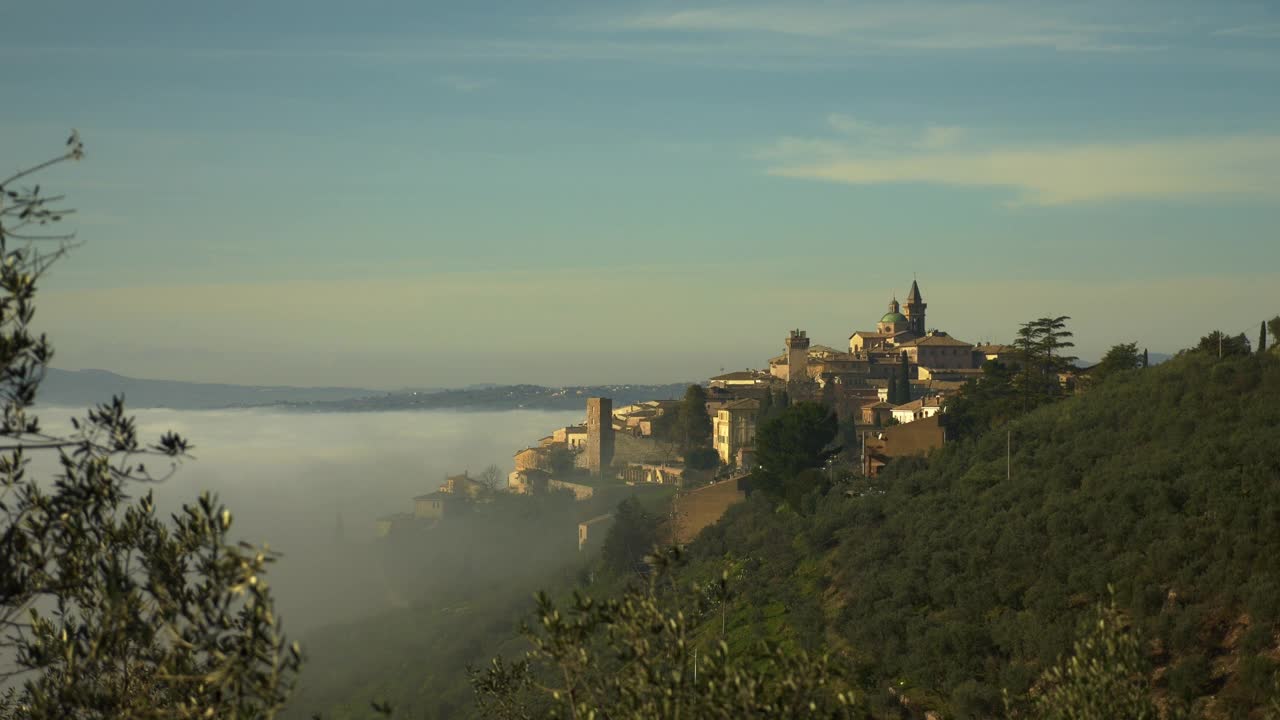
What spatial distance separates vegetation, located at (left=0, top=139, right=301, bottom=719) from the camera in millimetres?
8438

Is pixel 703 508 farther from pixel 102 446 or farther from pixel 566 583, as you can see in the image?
pixel 102 446

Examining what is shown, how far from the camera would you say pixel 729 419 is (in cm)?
8538

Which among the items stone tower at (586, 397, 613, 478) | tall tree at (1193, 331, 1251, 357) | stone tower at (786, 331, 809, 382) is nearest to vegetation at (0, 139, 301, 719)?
tall tree at (1193, 331, 1251, 357)

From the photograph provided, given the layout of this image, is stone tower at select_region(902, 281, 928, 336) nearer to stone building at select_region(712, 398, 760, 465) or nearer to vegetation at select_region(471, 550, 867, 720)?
stone building at select_region(712, 398, 760, 465)

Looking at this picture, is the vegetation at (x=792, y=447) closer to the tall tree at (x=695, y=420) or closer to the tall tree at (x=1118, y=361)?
the tall tree at (x=1118, y=361)

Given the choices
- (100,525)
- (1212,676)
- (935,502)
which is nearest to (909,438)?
(935,502)

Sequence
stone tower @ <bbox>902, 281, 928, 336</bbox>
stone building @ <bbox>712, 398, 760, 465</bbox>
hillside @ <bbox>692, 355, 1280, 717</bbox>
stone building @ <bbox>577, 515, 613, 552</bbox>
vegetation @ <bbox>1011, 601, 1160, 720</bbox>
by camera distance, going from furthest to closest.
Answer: stone tower @ <bbox>902, 281, 928, 336</bbox>, stone building @ <bbox>712, 398, 760, 465</bbox>, stone building @ <bbox>577, 515, 613, 552</bbox>, hillside @ <bbox>692, 355, 1280, 717</bbox>, vegetation @ <bbox>1011, 601, 1160, 720</bbox>

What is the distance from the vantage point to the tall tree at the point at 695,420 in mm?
93875

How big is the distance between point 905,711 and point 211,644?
21188 millimetres

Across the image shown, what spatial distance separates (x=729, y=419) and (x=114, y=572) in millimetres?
77278

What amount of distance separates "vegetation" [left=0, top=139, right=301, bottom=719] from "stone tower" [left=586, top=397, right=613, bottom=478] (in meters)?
93.9

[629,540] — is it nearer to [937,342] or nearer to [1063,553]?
[1063,553]

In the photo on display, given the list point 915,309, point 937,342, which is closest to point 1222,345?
point 937,342

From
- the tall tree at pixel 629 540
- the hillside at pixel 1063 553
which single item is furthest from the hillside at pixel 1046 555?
the tall tree at pixel 629 540
